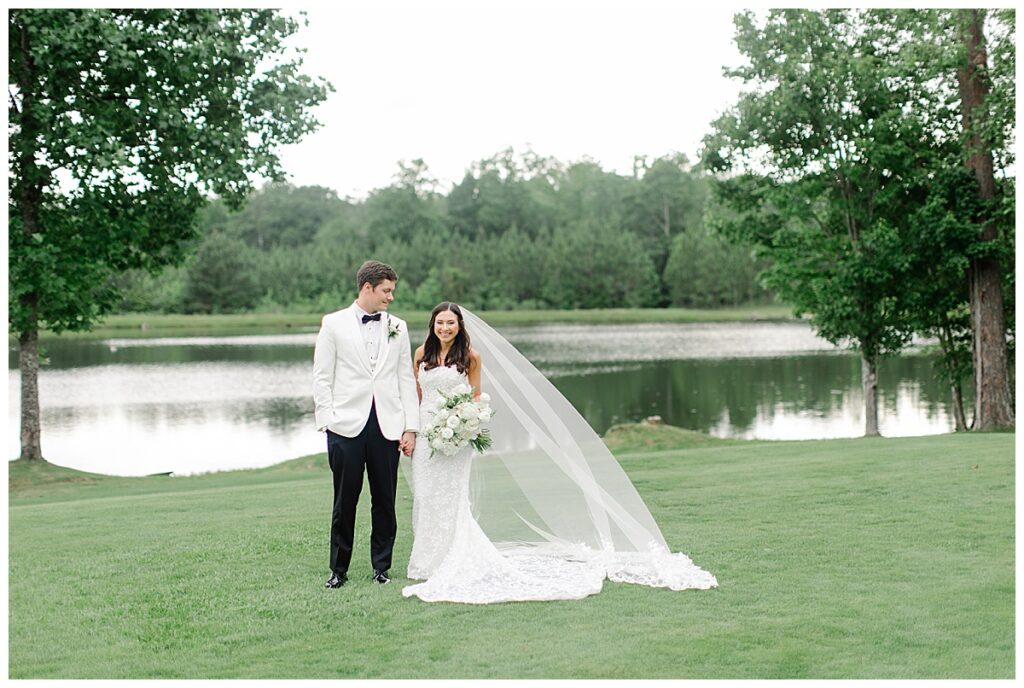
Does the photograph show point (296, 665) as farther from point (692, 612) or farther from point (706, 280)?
point (706, 280)

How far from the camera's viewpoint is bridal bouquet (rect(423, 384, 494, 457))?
7199mm

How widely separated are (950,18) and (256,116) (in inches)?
503

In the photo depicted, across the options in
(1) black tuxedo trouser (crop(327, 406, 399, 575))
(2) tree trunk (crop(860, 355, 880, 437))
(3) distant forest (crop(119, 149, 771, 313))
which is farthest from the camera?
(3) distant forest (crop(119, 149, 771, 313))

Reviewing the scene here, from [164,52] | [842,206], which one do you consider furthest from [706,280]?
[164,52]

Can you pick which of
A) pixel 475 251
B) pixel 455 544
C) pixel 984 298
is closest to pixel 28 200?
pixel 455 544

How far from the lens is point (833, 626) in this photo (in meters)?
5.98

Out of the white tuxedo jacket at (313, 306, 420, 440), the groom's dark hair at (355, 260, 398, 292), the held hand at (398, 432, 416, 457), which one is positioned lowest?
the held hand at (398, 432, 416, 457)

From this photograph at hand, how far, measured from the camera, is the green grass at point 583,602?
18.2 feet

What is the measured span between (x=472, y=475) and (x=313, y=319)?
74.4 m

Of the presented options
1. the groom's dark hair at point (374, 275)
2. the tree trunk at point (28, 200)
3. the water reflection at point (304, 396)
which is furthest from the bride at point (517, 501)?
the water reflection at point (304, 396)

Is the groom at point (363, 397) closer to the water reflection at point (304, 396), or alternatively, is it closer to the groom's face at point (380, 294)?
the groom's face at point (380, 294)

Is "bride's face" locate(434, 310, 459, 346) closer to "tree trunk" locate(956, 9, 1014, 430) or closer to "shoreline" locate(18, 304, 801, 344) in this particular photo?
"tree trunk" locate(956, 9, 1014, 430)

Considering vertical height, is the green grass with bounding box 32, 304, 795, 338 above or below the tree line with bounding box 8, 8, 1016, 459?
below

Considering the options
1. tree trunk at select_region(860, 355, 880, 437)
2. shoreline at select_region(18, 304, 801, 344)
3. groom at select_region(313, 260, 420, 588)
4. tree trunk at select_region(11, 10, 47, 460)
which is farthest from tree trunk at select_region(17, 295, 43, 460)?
shoreline at select_region(18, 304, 801, 344)
